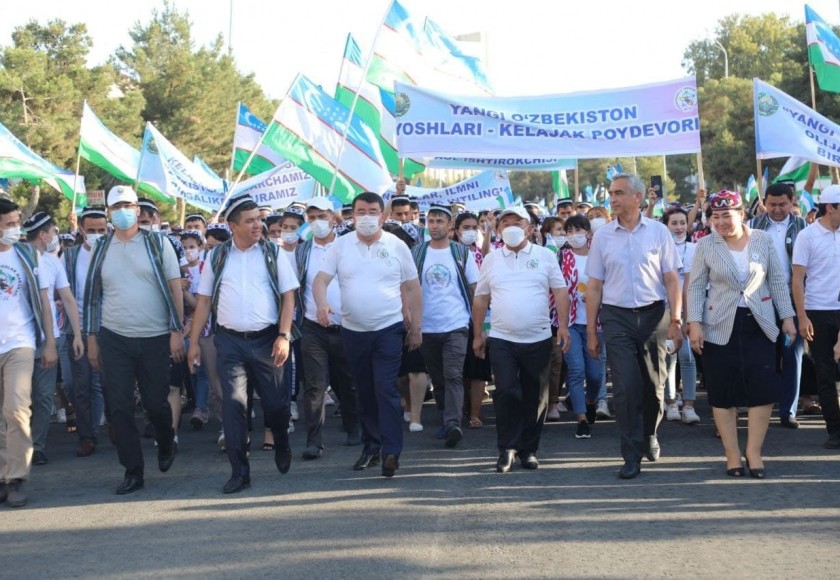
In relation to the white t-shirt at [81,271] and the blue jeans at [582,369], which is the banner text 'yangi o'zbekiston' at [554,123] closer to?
the blue jeans at [582,369]

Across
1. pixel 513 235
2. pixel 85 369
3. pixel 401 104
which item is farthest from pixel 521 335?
pixel 401 104

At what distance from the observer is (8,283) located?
763 centimetres

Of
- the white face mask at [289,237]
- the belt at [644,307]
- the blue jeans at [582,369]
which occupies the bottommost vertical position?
the blue jeans at [582,369]

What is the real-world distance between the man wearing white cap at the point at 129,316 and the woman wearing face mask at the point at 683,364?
4.68m

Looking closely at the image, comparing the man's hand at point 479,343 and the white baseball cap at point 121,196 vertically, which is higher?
the white baseball cap at point 121,196

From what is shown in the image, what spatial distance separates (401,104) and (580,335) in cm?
458

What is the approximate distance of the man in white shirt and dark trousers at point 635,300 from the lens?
804 cm

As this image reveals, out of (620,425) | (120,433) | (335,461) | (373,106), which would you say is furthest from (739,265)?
(373,106)

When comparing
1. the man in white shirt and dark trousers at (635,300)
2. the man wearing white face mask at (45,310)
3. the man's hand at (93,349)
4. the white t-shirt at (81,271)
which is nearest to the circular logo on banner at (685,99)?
the man in white shirt and dark trousers at (635,300)

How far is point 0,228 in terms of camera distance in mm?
7609

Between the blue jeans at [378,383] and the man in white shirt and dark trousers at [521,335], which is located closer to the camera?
→ the blue jeans at [378,383]

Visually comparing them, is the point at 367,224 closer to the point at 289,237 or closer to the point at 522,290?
the point at 522,290

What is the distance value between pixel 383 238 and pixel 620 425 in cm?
220

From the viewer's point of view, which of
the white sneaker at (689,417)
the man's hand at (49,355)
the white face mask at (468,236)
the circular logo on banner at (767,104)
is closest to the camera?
the man's hand at (49,355)
